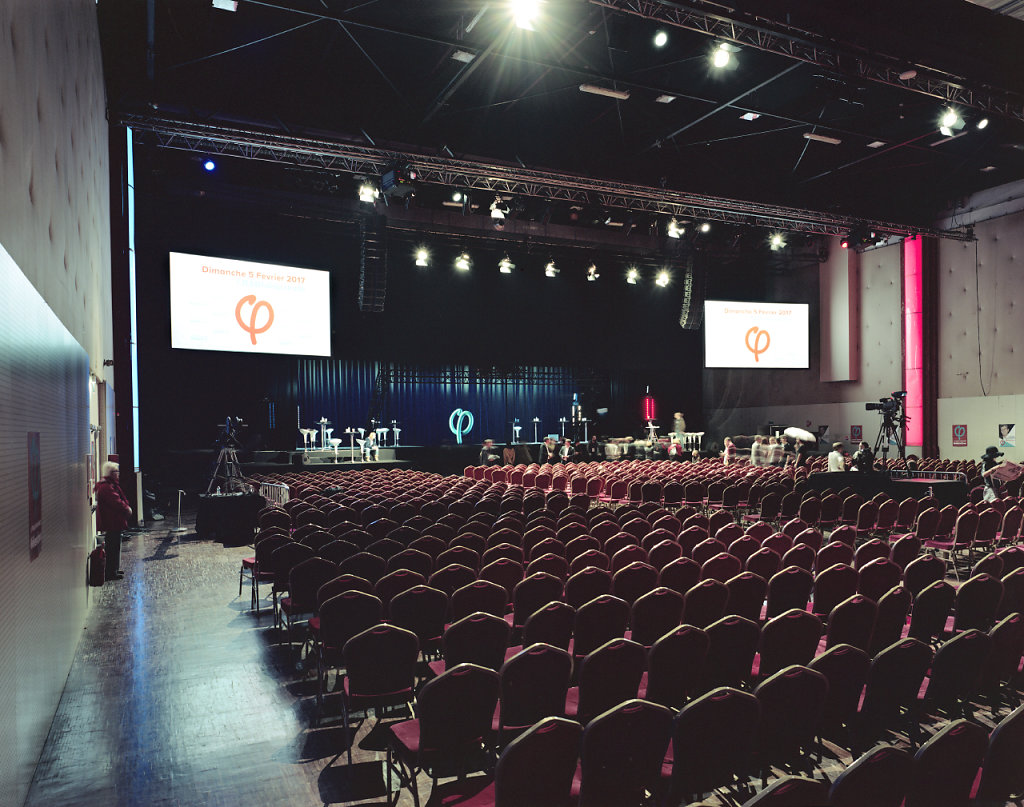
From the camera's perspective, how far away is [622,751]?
254 centimetres

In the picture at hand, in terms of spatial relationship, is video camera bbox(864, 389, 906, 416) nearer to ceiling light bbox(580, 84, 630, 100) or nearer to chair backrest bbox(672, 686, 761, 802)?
ceiling light bbox(580, 84, 630, 100)

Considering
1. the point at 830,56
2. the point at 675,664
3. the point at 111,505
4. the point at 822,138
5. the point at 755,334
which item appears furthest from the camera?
the point at 755,334

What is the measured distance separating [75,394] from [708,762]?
5.94 m

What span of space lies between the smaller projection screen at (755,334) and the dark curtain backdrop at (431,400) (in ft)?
19.8

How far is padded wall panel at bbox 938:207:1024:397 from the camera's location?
58.2 feet

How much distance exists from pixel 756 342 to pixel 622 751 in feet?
68.9

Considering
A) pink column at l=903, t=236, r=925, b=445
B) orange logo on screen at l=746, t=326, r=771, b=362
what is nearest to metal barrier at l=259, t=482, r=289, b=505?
orange logo on screen at l=746, t=326, r=771, b=362

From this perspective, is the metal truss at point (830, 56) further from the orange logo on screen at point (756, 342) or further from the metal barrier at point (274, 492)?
the orange logo on screen at point (756, 342)

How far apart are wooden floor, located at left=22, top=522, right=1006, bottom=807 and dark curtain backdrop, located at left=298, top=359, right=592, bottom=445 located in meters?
14.0

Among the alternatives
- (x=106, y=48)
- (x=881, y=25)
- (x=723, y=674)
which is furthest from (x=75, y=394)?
(x=881, y=25)

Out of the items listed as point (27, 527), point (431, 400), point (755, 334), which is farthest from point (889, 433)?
point (27, 527)

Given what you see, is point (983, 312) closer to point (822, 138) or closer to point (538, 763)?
point (822, 138)

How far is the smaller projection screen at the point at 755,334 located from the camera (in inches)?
835

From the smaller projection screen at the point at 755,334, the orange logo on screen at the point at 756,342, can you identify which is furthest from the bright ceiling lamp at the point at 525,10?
the orange logo on screen at the point at 756,342
